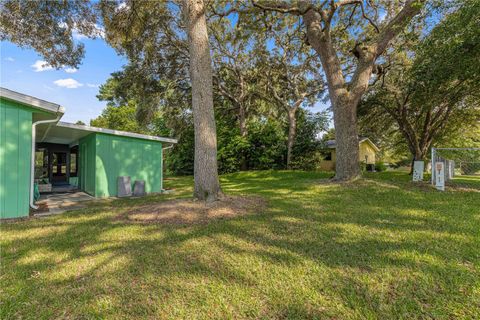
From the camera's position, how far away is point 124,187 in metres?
8.62

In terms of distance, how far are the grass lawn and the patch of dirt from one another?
1.18 ft

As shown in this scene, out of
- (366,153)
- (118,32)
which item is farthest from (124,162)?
(366,153)

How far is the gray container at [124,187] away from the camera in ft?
28.1

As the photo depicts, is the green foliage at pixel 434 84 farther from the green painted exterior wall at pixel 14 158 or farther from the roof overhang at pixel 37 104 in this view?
the green painted exterior wall at pixel 14 158

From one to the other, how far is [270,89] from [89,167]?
1311cm

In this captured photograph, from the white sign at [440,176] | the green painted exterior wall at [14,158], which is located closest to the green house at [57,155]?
the green painted exterior wall at [14,158]

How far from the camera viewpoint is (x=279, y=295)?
6.79 ft

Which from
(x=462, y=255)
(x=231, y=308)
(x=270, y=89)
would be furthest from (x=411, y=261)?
(x=270, y=89)

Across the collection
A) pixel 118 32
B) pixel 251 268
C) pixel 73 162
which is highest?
pixel 118 32

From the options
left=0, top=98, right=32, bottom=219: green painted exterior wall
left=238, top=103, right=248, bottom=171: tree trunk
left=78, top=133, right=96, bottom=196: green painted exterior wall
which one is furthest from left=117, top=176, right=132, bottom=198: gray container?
left=238, top=103, right=248, bottom=171: tree trunk

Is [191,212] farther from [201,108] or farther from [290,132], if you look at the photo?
[290,132]

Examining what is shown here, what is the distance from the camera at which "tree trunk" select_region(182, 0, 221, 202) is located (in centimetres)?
551

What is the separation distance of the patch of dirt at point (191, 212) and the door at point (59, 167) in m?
9.02

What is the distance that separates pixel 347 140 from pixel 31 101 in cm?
958
